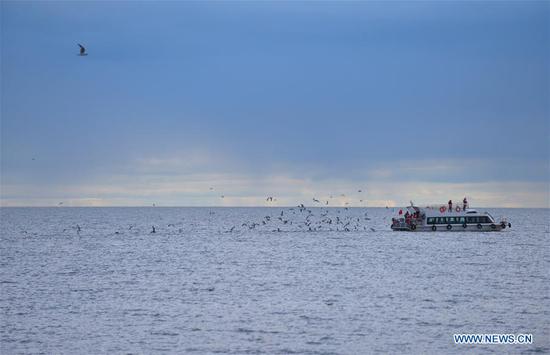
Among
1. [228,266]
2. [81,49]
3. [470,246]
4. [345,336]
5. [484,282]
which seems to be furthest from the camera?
[470,246]

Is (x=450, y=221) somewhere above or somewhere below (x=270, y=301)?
above

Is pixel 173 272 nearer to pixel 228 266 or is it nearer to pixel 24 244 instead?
pixel 228 266

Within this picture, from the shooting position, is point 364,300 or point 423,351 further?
point 364,300

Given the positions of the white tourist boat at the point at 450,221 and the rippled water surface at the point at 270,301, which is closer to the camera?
the rippled water surface at the point at 270,301

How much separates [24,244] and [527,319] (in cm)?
9825

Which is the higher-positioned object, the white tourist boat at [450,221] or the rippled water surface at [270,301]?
the white tourist boat at [450,221]

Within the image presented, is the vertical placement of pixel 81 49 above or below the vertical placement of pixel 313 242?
above

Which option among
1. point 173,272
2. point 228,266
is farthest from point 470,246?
point 173,272

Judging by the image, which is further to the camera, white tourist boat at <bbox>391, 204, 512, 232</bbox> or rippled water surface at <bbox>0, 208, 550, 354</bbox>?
white tourist boat at <bbox>391, 204, 512, 232</bbox>

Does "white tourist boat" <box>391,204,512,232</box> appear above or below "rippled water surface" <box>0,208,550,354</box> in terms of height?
above

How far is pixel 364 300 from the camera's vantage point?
183 ft

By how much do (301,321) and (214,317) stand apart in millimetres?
5969

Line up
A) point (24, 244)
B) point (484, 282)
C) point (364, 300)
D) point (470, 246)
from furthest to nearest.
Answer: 1. point (24, 244)
2. point (470, 246)
3. point (484, 282)
4. point (364, 300)

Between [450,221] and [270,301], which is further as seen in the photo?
[450,221]
